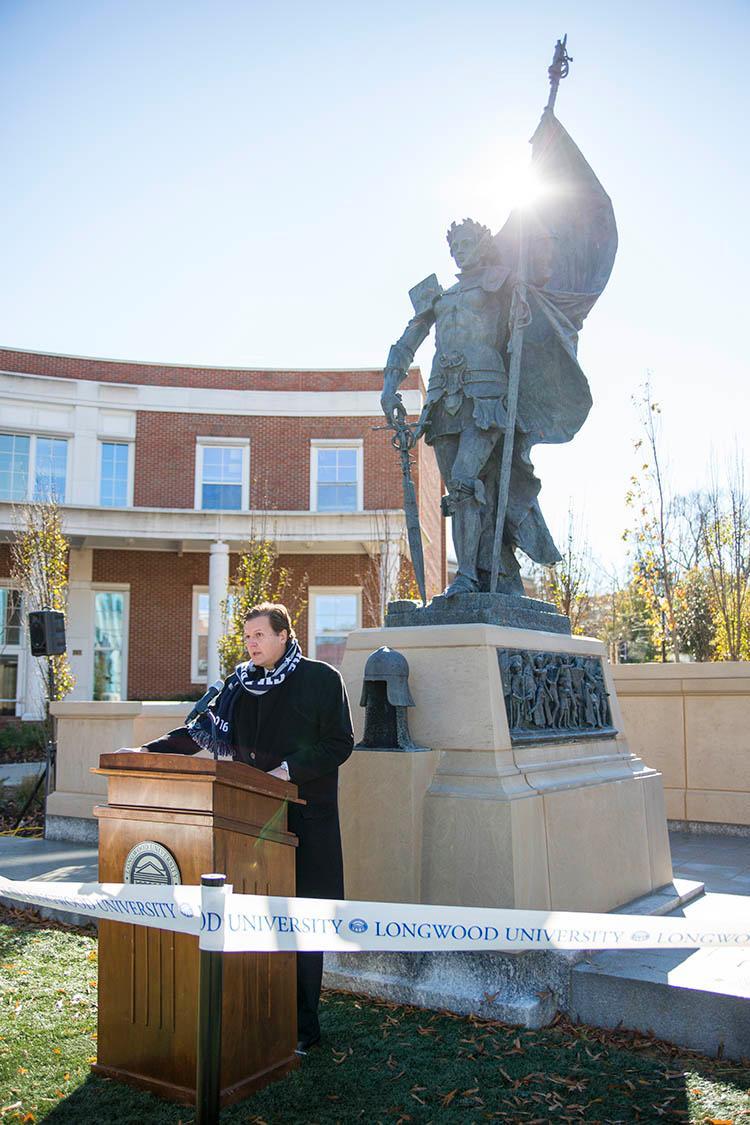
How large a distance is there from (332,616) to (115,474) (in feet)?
22.7

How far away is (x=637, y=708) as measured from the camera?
34.9 feet

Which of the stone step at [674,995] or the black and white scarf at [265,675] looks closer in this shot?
the stone step at [674,995]

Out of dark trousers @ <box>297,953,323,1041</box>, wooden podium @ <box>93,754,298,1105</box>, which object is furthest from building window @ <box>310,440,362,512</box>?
wooden podium @ <box>93,754,298,1105</box>

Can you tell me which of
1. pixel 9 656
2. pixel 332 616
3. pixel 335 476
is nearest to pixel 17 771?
pixel 9 656

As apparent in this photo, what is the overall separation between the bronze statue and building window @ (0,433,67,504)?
19.3 metres

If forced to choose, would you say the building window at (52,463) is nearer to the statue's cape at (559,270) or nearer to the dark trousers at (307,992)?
the statue's cape at (559,270)

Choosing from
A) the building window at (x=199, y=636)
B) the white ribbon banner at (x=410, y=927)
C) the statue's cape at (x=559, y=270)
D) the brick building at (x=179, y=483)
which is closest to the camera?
the white ribbon banner at (x=410, y=927)

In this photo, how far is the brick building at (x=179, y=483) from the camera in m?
24.3

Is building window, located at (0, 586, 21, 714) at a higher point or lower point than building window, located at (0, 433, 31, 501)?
lower

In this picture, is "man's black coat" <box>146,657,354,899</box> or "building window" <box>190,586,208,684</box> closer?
"man's black coat" <box>146,657,354,899</box>

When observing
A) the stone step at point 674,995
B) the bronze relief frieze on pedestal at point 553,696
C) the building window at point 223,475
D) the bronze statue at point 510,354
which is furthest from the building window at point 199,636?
the stone step at point 674,995

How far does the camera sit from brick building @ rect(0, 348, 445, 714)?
957 inches

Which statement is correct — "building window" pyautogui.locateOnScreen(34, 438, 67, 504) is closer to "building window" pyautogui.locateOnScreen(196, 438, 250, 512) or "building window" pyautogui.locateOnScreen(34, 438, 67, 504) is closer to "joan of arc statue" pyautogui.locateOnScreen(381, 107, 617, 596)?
"building window" pyautogui.locateOnScreen(196, 438, 250, 512)

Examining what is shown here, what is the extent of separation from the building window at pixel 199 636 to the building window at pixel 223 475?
93.4 inches
